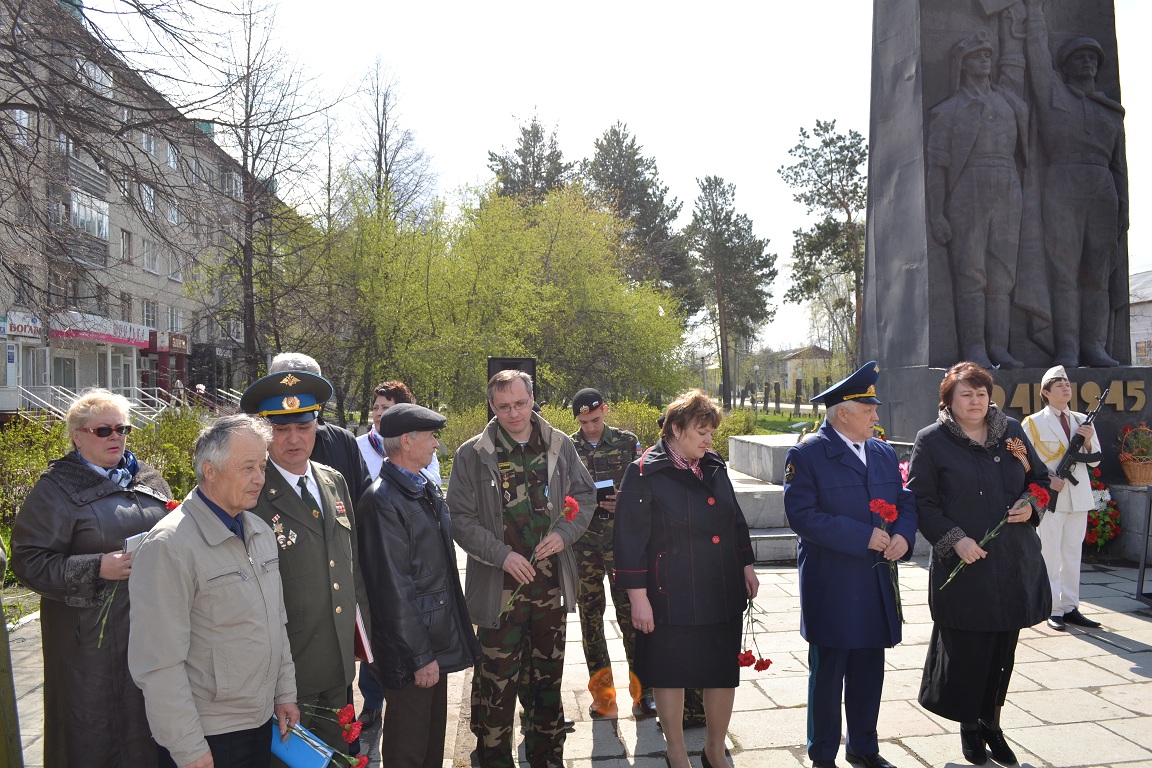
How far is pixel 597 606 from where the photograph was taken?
4.82 m

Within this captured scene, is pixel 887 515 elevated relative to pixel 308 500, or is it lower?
lower

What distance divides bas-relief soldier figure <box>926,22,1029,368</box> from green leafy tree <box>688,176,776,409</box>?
36.1 metres

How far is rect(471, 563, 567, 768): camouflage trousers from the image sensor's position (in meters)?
3.63

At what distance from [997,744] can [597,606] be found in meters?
2.18

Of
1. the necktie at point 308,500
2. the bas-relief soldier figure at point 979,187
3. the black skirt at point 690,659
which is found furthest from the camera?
the bas-relief soldier figure at point 979,187

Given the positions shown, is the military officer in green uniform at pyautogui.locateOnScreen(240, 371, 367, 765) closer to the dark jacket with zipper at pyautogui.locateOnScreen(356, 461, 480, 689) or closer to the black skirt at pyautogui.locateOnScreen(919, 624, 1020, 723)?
the dark jacket with zipper at pyautogui.locateOnScreen(356, 461, 480, 689)

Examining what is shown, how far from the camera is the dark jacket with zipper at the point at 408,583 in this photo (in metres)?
3.09

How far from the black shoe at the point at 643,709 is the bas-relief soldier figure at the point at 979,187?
19.6 feet

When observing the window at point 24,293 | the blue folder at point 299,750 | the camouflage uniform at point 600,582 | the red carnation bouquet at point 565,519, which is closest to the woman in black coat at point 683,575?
the red carnation bouquet at point 565,519

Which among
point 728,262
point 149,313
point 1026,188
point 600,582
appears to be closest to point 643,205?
point 728,262

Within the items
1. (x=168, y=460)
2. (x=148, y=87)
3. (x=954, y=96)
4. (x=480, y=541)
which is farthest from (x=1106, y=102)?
(x=168, y=460)

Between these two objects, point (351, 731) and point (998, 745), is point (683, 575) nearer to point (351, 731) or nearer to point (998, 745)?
point (351, 731)

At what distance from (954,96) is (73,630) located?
30.4ft

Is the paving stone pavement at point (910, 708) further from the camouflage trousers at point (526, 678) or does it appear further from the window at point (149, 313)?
the window at point (149, 313)
